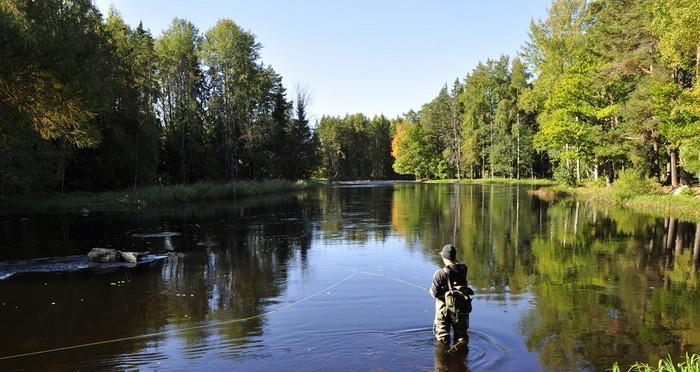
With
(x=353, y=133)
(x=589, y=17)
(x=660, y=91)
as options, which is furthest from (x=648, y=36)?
(x=353, y=133)

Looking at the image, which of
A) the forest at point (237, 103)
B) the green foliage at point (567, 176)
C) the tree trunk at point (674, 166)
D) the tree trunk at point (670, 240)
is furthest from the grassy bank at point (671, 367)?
the green foliage at point (567, 176)

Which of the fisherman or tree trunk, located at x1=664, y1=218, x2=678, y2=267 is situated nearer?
the fisherman

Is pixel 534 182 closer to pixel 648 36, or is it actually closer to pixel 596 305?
pixel 648 36

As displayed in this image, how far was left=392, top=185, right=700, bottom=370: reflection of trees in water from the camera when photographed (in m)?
8.00

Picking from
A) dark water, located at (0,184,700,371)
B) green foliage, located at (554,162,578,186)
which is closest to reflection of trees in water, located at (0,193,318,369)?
dark water, located at (0,184,700,371)

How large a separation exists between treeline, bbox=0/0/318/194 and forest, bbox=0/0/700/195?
7 cm

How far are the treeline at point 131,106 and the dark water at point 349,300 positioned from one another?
14.3 feet

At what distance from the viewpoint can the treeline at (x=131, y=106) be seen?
1164 centimetres

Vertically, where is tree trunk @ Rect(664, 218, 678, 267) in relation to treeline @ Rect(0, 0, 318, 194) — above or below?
below

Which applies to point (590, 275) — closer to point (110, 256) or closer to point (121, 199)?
point (110, 256)

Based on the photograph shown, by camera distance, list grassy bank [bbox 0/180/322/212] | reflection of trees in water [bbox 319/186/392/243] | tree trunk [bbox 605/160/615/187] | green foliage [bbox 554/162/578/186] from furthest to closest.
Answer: green foliage [bbox 554/162/578/186], tree trunk [bbox 605/160/615/187], grassy bank [bbox 0/180/322/212], reflection of trees in water [bbox 319/186/392/243]

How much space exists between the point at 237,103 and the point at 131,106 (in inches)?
A: 643

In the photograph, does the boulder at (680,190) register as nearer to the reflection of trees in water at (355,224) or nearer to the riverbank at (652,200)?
the riverbank at (652,200)

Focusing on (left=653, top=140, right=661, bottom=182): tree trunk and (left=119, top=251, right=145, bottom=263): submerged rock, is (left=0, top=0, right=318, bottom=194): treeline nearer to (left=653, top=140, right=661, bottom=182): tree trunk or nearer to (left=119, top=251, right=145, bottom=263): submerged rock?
(left=119, top=251, right=145, bottom=263): submerged rock
